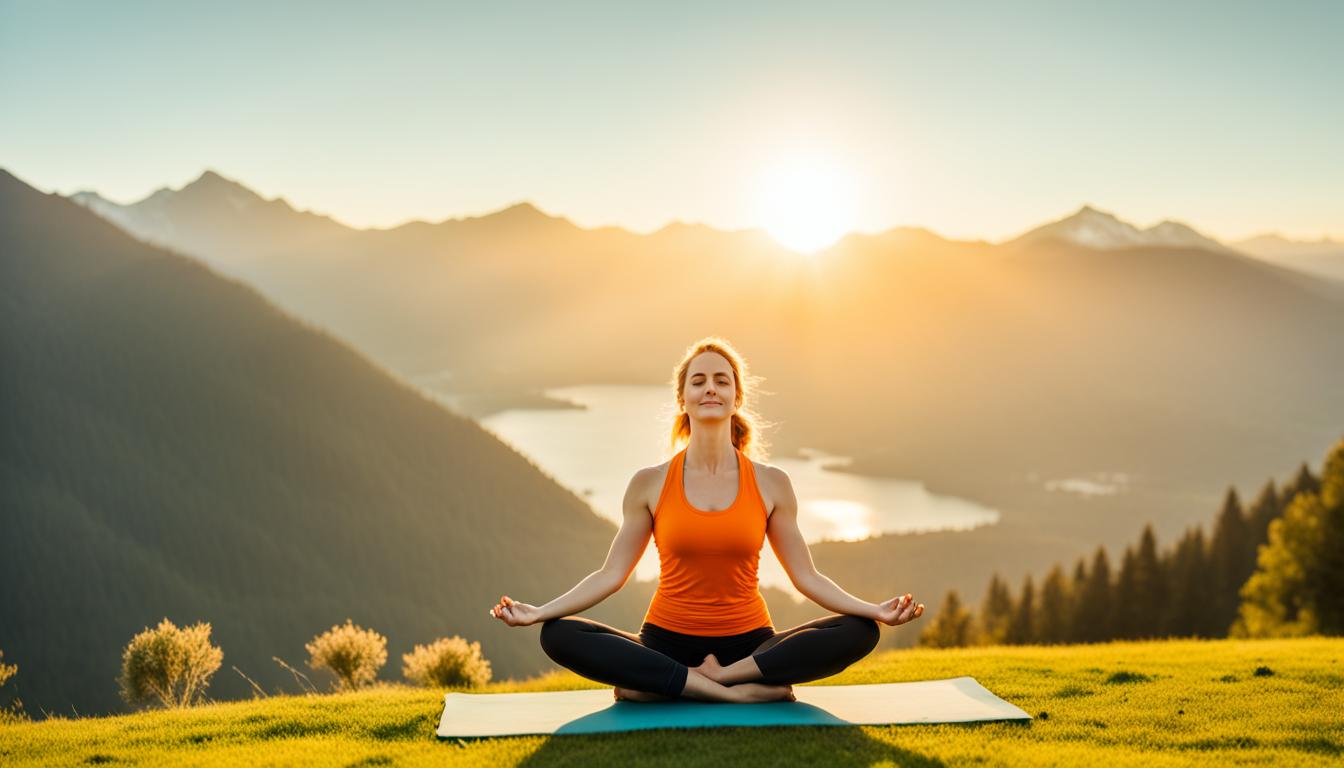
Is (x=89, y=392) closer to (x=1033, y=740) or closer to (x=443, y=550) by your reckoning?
(x=443, y=550)

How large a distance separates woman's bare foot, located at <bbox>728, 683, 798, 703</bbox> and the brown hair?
1.54m

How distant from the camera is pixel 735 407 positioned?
658cm

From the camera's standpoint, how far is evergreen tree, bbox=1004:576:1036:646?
1810 inches

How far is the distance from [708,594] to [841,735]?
118cm

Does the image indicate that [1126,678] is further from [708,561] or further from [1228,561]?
[1228,561]

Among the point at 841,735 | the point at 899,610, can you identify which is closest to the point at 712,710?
the point at 841,735

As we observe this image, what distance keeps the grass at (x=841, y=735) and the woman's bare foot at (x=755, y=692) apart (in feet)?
1.83

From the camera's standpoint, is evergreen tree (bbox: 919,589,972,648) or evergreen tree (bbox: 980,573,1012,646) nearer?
evergreen tree (bbox: 919,589,972,648)

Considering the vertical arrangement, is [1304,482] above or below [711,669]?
above

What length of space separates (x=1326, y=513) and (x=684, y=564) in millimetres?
22851

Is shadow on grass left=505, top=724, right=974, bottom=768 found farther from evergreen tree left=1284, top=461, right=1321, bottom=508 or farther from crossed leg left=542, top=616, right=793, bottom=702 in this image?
evergreen tree left=1284, top=461, right=1321, bottom=508

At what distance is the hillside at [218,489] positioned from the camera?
68.6 m

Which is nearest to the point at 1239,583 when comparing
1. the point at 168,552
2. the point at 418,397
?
the point at 168,552

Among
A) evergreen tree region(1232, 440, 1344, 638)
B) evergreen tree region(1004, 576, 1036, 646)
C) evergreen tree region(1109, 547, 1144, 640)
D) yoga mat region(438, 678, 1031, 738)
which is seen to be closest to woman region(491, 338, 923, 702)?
yoga mat region(438, 678, 1031, 738)
